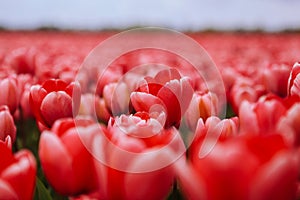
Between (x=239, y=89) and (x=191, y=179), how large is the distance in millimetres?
989

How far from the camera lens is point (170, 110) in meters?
1.19

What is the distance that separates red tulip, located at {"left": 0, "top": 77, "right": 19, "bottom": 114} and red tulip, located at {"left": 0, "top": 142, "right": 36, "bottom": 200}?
813mm

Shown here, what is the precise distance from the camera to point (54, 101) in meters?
1.25

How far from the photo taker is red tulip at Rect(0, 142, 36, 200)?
0.72 meters

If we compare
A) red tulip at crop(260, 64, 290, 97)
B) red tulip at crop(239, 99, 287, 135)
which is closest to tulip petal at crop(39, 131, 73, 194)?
red tulip at crop(239, 99, 287, 135)

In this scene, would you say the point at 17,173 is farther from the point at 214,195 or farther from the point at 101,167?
the point at 214,195

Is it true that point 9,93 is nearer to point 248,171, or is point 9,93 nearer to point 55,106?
point 55,106

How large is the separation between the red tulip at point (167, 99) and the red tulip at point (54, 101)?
171 millimetres

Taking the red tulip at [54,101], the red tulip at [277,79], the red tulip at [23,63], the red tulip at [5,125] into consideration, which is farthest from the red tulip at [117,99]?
the red tulip at [23,63]

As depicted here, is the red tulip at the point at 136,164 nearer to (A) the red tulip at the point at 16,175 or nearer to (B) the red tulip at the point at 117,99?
(A) the red tulip at the point at 16,175

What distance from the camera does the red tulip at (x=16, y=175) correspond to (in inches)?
28.5

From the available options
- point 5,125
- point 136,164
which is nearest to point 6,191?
point 136,164

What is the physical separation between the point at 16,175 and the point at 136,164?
179 millimetres

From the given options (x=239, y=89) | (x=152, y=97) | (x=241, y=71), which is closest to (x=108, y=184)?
(x=152, y=97)
